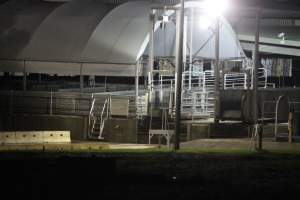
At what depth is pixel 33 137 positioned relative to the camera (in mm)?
28719

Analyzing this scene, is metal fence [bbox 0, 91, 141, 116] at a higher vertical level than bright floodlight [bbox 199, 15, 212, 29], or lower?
lower

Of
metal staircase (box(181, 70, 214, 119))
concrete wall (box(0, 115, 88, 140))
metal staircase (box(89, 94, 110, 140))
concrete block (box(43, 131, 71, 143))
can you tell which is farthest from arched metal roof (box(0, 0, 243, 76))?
concrete block (box(43, 131, 71, 143))

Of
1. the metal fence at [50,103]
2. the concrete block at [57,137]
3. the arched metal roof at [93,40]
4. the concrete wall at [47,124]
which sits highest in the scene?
the arched metal roof at [93,40]

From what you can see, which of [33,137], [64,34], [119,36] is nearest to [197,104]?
[33,137]

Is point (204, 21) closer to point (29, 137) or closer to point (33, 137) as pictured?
point (33, 137)

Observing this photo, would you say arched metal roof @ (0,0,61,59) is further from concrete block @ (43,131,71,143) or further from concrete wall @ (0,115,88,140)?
concrete block @ (43,131,71,143)

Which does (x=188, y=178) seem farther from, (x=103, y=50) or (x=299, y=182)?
(x=103, y=50)

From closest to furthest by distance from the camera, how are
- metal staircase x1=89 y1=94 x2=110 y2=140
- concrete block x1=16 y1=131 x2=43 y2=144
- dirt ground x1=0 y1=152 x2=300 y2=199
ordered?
dirt ground x1=0 y1=152 x2=300 y2=199 < concrete block x1=16 y1=131 x2=43 y2=144 < metal staircase x1=89 y1=94 x2=110 y2=140

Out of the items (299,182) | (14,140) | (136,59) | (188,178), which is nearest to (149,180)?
(188,178)

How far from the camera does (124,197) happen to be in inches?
466

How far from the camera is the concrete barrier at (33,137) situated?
2816 cm

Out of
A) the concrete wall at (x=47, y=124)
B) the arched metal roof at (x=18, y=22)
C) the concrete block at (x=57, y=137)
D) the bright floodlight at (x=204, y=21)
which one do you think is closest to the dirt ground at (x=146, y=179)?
the concrete block at (x=57, y=137)

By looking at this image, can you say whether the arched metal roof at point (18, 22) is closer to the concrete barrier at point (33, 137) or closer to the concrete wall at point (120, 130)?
the concrete wall at point (120, 130)

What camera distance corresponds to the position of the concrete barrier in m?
28.2
